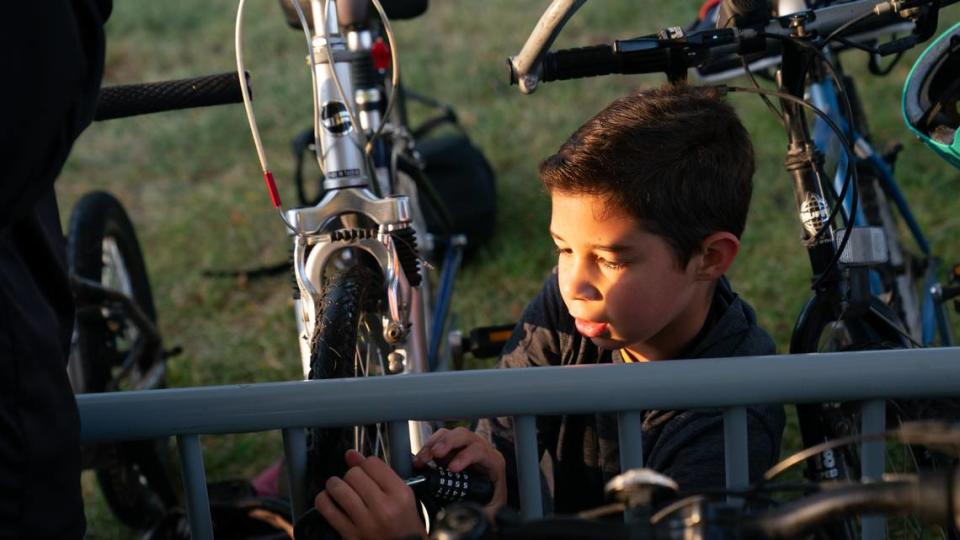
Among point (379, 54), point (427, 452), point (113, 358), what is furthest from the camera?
point (113, 358)

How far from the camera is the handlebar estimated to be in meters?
1.88

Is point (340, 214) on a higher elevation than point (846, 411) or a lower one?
higher

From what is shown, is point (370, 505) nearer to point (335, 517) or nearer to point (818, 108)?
point (335, 517)

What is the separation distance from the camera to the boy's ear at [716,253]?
188 cm

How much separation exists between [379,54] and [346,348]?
1.01m

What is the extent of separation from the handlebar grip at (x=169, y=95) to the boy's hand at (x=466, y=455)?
753mm

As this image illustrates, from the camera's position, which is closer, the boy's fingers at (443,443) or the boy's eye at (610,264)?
the boy's fingers at (443,443)

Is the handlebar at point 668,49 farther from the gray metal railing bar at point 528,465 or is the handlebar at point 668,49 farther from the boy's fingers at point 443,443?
the gray metal railing bar at point 528,465

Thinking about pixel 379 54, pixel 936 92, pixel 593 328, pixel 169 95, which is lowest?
pixel 593 328

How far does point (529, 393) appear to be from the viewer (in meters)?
1.36

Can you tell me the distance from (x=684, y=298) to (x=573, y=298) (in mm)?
202

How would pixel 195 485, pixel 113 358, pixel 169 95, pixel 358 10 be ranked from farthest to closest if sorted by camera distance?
1. pixel 113 358
2. pixel 358 10
3. pixel 169 95
4. pixel 195 485

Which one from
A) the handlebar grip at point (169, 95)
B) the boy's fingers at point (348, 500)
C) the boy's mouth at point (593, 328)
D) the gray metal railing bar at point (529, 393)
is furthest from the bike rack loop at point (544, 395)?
the handlebar grip at point (169, 95)

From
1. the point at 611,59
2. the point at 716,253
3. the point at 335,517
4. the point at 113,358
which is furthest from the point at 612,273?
the point at 113,358
